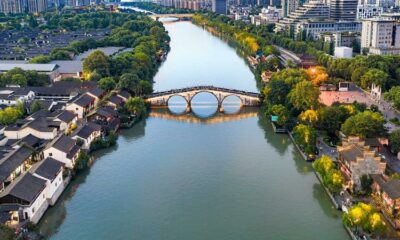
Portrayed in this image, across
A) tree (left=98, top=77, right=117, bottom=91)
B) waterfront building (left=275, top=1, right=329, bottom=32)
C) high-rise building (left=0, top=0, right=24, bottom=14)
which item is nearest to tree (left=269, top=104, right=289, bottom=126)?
tree (left=98, top=77, right=117, bottom=91)

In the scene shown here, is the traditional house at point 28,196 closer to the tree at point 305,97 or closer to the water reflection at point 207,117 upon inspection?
the water reflection at point 207,117

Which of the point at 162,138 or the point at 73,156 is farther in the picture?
the point at 162,138

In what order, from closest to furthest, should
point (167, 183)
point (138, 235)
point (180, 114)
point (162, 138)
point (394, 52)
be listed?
point (138, 235), point (167, 183), point (162, 138), point (180, 114), point (394, 52)

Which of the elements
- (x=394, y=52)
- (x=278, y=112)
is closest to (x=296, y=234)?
(x=278, y=112)

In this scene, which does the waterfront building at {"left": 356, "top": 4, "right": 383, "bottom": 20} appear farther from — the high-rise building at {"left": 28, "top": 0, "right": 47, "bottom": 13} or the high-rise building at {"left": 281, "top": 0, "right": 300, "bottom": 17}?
the high-rise building at {"left": 28, "top": 0, "right": 47, "bottom": 13}

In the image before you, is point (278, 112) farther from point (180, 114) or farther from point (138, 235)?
point (138, 235)

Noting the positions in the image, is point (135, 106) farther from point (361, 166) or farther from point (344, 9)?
point (344, 9)

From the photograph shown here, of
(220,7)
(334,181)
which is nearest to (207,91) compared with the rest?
(334,181)
